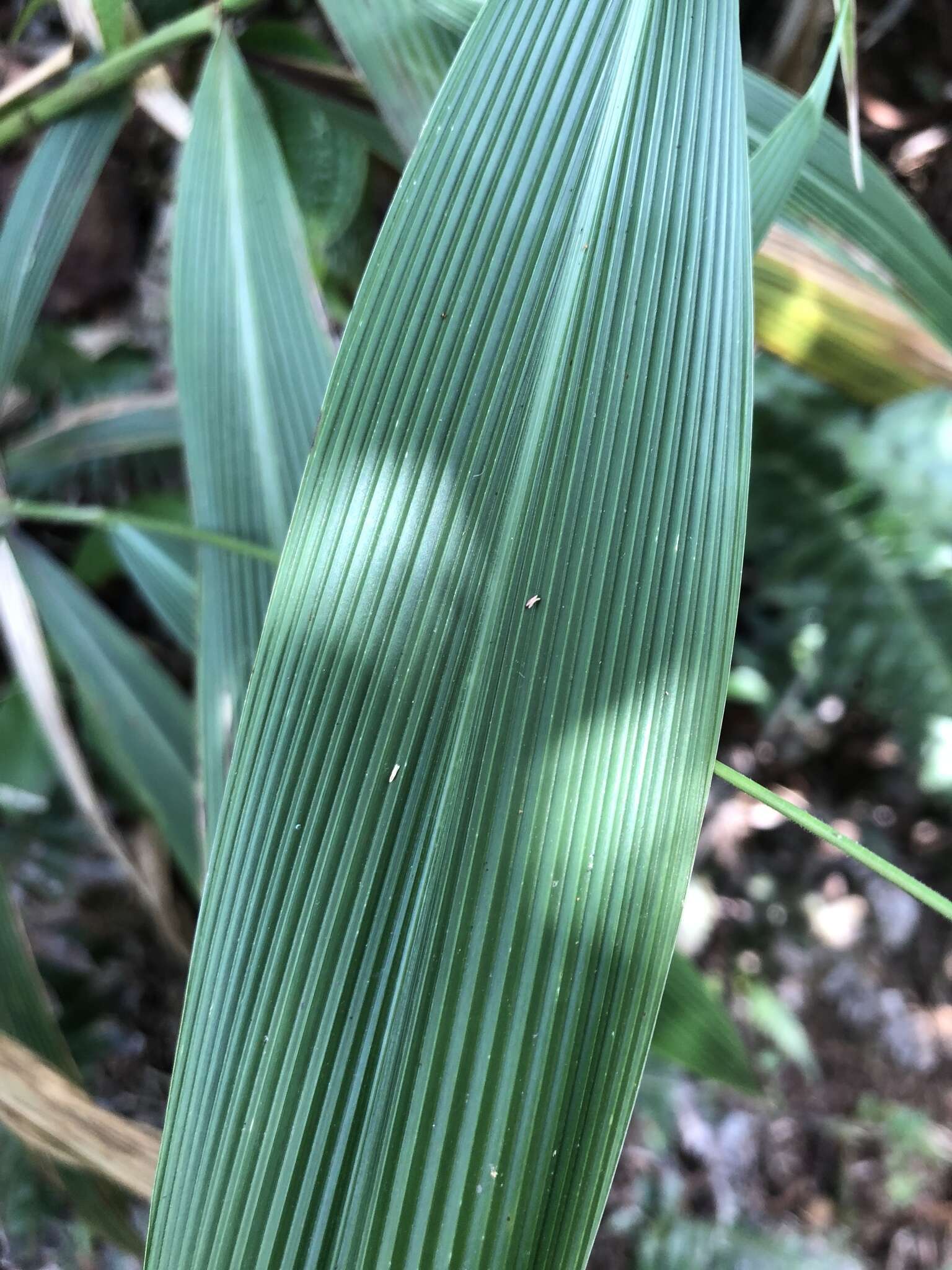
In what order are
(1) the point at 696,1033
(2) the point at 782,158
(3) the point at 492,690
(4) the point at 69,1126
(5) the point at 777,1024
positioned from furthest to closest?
(5) the point at 777,1024
(1) the point at 696,1033
(4) the point at 69,1126
(2) the point at 782,158
(3) the point at 492,690

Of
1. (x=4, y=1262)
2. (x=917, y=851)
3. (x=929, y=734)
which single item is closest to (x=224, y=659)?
(x=4, y=1262)

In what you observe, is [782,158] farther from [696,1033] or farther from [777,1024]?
[777,1024]

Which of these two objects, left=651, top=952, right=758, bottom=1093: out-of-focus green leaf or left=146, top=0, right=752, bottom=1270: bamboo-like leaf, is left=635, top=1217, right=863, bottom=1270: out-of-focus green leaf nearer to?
left=651, top=952, right=758, bottom=1093: out-of-focus green leaf

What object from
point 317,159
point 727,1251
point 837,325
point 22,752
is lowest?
point 727,1251

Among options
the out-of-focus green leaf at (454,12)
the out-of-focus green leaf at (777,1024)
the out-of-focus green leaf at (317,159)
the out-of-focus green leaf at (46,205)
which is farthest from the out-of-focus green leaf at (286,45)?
the out-of-focus green leaf at (777,1024)

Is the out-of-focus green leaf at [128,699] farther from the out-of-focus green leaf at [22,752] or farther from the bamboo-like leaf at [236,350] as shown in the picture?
the bamboo-like leaf at [236,350]

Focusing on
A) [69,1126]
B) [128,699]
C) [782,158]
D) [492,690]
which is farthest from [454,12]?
[69,1126]
